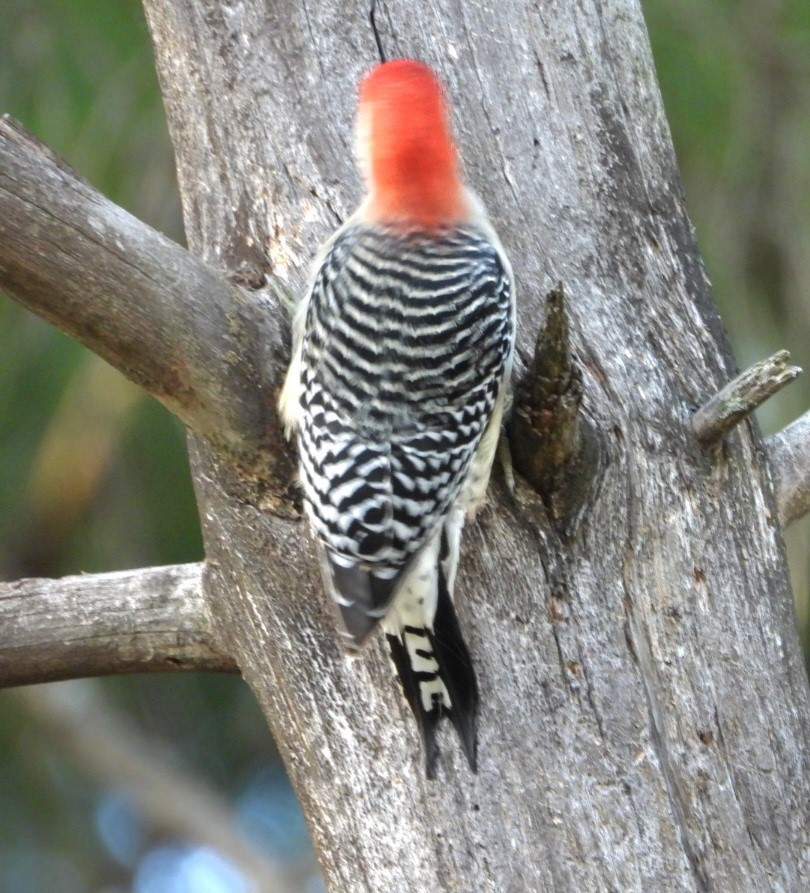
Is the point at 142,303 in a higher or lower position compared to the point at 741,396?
higher

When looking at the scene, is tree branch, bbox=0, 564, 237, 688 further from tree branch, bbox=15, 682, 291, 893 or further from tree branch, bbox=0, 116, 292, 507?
tree branch, bbox=15, 682, 291, 893

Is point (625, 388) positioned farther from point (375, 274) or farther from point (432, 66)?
point (432, 66)

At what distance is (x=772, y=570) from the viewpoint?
2496mm

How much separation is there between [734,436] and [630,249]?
43 centimetres

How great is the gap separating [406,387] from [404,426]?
0.08 m

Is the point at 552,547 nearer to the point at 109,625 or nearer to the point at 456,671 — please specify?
the point at 456,671

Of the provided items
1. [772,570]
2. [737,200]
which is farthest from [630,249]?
[737,200]

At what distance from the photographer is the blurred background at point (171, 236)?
534cm

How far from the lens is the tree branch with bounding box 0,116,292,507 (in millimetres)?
2018

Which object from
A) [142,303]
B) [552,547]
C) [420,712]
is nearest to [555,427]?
[552,547]

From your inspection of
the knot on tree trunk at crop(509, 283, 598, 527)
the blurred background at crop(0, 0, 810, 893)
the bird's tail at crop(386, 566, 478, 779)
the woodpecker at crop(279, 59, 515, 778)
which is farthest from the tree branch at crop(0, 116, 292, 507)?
the blurred background at crop(0, 0, 810, 893)

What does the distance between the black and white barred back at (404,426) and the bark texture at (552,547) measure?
0.20 ft

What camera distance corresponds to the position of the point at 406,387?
8.04ft

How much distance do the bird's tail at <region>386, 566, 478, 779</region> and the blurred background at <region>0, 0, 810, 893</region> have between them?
2.96 m
